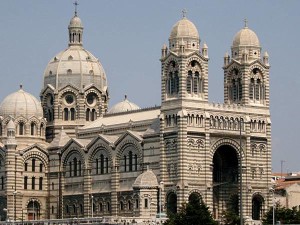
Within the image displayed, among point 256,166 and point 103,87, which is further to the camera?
point 103,87

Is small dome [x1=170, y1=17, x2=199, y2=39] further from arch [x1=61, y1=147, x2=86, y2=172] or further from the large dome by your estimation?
the large dome

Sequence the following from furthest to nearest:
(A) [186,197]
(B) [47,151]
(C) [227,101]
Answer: (B) [47,151]
(C) [227,101]
(A) [186,197]

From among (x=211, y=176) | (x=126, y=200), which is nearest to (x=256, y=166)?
(x=211, y=176)

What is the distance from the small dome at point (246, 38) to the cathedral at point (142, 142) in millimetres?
115

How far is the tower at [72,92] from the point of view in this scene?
152625 mm

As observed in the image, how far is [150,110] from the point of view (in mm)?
139250

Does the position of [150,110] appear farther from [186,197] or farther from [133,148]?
[186,197]

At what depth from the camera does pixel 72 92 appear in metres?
153

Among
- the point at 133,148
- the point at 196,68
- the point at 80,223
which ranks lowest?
the point at 80,223

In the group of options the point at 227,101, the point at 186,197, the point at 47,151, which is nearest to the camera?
the point at 186,197

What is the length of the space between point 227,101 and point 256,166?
835 centimetres

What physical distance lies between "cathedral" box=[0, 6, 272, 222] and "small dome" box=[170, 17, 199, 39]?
6.2 inches

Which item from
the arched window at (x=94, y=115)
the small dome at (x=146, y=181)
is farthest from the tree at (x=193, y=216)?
the arched window at (x=94, y=115)

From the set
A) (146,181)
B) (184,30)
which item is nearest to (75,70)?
(184,30)
